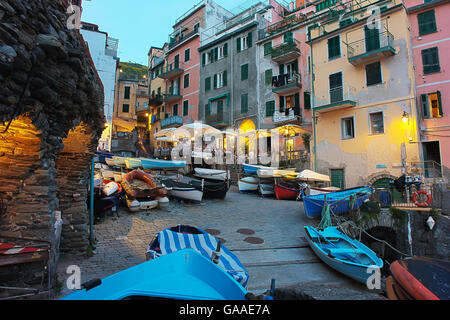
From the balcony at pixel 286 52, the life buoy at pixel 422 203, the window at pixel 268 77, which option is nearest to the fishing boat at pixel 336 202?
the life buoy at pixel 422 203

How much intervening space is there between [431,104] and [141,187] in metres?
19.2

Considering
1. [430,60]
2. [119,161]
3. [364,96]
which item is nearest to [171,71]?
[119,161]

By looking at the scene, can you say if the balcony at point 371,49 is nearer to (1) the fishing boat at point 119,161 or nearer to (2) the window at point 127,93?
(1) the fishing boat at point 119,161

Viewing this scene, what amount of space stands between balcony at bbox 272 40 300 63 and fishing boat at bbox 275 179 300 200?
1294cm

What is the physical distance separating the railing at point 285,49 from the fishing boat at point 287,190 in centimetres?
1310

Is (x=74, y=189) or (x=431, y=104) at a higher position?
(x=431, y=104)

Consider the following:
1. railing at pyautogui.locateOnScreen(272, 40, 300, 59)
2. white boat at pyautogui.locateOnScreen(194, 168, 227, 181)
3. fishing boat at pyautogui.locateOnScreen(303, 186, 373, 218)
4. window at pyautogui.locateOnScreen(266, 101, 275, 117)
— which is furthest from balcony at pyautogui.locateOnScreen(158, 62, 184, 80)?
fishing boat at pyautogui.locateOnScreen(303, 186, 373, 218)

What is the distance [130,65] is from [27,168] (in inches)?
3313

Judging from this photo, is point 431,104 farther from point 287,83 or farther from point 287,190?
point 287,83

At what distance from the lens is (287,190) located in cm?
1858

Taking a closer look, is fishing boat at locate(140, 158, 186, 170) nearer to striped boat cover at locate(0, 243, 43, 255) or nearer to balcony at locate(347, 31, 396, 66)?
striped boat cover at locate(0, 243, 43, 255)

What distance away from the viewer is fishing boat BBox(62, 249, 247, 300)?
254 centimetres

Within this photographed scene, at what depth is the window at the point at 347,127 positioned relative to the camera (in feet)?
64.0

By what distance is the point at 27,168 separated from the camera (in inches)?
187
